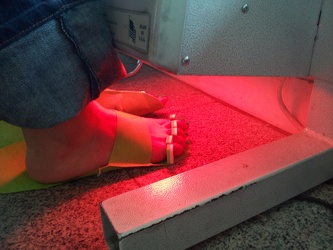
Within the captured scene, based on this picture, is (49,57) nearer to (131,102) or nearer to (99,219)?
A: (99,219)

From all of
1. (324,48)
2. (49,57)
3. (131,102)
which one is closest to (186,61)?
(49,57)

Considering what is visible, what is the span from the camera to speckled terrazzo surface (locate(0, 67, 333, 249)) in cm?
49

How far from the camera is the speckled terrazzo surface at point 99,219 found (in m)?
0.49

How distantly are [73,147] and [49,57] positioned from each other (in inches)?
8.4

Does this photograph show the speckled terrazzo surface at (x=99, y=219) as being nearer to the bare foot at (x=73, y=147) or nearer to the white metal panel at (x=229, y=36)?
the bare foot at (x=73, y=147)

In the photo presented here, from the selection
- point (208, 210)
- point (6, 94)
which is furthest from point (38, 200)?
point (208, 210)

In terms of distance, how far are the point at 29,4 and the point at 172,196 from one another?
345mm

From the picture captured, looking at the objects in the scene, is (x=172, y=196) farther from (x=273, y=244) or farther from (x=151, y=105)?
(x=151, y=105)

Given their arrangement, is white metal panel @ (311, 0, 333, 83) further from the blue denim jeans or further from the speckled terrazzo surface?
the blue denim jeans

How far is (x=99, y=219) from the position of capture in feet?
1.76

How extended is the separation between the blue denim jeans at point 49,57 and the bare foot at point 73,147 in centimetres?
8

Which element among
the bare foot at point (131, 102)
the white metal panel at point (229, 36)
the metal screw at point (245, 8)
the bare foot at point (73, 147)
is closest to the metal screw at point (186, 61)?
the white metal panel at point (229, 36)

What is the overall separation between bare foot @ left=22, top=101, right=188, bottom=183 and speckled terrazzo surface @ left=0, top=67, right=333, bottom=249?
3 cm

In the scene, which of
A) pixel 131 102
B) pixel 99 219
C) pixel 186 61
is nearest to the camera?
pixel 186 61
